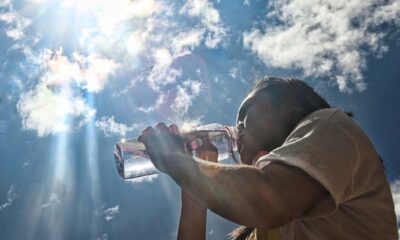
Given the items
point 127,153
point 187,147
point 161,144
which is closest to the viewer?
point 161,144

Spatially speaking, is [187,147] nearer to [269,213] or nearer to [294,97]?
[294,97]

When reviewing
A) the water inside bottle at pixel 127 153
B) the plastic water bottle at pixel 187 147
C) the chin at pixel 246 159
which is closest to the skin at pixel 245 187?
the chin at pixel 246 159

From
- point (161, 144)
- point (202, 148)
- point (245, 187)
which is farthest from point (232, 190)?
point (202, 148)

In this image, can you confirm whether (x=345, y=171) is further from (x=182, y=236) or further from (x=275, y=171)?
(x=182, y=236)

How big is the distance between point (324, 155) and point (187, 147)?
7.30ft

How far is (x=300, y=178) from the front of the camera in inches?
78.2

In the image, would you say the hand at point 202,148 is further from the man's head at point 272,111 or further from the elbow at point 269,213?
the elbow at point 269,213

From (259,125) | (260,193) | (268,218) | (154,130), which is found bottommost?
Result: (268,218)

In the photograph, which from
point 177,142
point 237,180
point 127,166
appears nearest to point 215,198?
point 237,180

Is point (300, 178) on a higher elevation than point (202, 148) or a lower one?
lower

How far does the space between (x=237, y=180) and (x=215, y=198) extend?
0.48 feet

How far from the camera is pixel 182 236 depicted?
13.7ft

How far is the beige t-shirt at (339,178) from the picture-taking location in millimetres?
2043

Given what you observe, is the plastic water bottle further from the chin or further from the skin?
the skin
